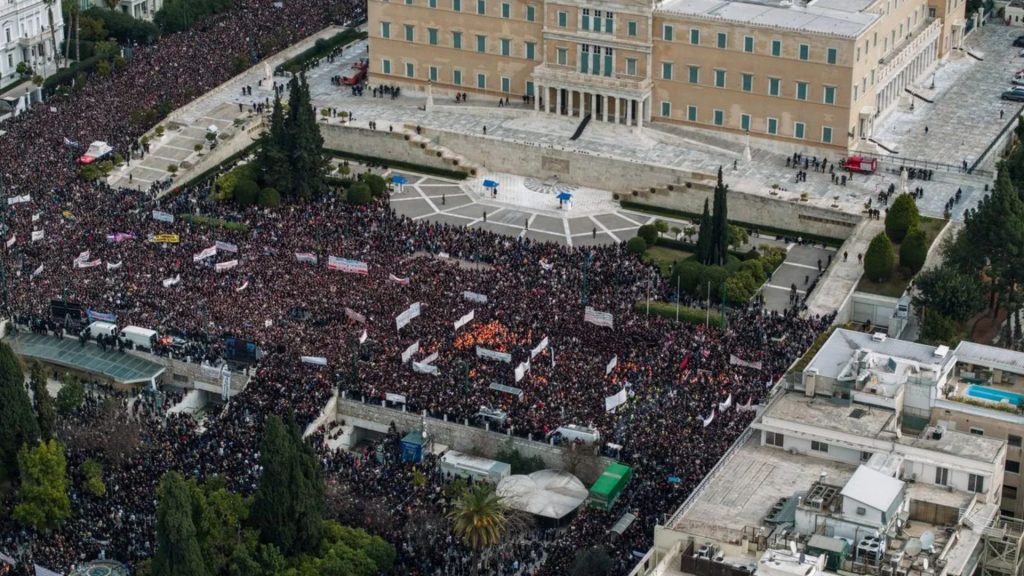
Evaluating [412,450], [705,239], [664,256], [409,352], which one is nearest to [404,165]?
[664,256]

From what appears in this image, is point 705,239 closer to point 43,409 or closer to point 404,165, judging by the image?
point 404,165

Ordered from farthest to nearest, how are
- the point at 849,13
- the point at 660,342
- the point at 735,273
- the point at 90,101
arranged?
the point at 90,101 < the point at 849,13 < the point at 735,273 < the point at 660,342

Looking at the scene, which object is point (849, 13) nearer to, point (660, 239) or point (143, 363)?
point (660, 239)

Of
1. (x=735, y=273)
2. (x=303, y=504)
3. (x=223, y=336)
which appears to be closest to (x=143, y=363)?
(x=223, y=336)

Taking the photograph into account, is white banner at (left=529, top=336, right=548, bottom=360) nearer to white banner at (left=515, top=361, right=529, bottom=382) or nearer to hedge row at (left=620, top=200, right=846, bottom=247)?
white banner at (left=515, top=361, right=529, bottom=382)

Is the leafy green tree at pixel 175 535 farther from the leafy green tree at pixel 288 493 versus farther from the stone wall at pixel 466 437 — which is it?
the stone wall at pixel 466 437

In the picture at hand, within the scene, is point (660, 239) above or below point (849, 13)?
below
